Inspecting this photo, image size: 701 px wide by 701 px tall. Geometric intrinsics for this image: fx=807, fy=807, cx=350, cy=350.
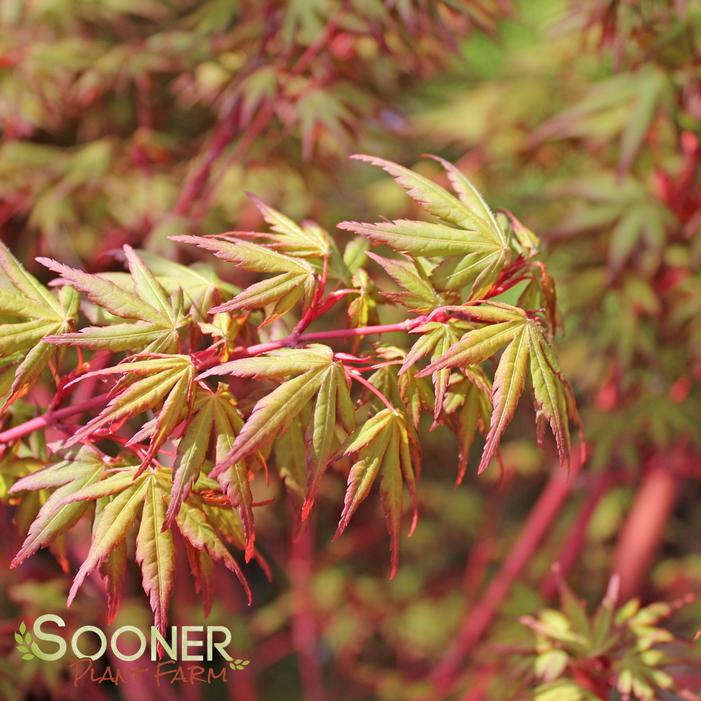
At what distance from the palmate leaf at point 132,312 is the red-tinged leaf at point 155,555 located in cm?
14

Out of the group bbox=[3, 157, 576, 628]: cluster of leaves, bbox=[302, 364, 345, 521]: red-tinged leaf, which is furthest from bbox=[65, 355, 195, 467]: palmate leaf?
bbox=[302, 364, 345, 521]: red-tinged leaf

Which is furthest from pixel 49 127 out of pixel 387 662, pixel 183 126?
pixel 387 662

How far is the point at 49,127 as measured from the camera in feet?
5.67

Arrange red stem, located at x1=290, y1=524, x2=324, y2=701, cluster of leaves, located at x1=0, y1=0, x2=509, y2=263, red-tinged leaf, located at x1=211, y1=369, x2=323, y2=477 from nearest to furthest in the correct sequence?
red-tinged leaf, located at x1=211, y1=369, x2=323, y2=477 → cluster of leaves, located at x1=0, y1=0, x2=509, y2=263 → red stem, located at x1=290, y1=524, x2=324, y2=701

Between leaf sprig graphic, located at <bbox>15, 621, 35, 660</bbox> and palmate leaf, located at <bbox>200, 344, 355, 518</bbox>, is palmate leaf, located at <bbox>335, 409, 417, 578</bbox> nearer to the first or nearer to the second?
palmate leaf, located at <bbox>200, 344, 355, 518</bbox>

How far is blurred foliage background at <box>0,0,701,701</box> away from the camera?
4.37 ft

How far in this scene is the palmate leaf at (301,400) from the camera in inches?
25.4

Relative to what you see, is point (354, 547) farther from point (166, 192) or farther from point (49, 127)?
point (49, 127)

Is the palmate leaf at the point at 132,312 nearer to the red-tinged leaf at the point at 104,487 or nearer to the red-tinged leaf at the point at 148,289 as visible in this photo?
the red-tinged leaf at the point at 148,289

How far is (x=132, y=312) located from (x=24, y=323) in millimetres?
102

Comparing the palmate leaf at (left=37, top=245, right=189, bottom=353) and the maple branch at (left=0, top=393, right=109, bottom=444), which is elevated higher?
the palmate leaf at (left=37, top=245, right=189, bottom=353)

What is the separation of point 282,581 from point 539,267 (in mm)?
1903

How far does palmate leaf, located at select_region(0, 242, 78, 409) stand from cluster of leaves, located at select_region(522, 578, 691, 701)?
0.65m

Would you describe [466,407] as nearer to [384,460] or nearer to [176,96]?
[384,460]
